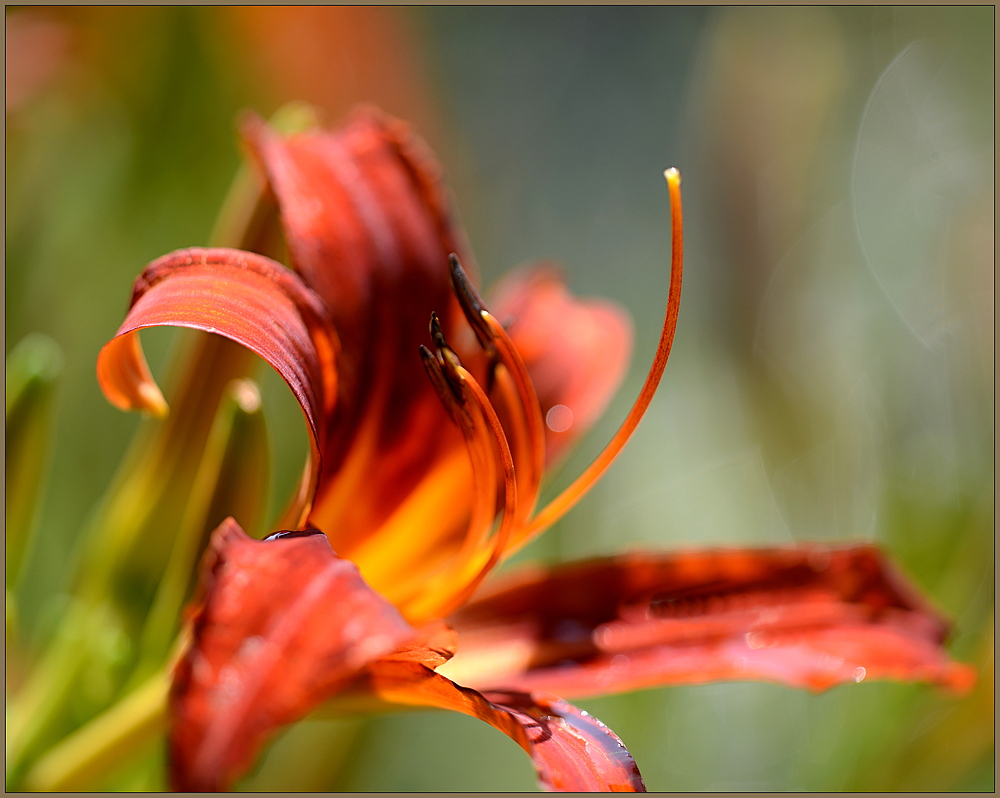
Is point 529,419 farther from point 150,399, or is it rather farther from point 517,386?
point 150,399

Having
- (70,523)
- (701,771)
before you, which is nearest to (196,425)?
(70,523)

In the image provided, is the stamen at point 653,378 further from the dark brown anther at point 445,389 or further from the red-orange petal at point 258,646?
the red-orange petal at point 258,646

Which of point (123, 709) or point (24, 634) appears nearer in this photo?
point (123, 709)

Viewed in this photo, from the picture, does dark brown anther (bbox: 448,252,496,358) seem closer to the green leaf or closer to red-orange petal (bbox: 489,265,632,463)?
red-orange petal (bbox: 489,265,632,463)

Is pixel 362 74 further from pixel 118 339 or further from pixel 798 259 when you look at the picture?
pixel 118 339

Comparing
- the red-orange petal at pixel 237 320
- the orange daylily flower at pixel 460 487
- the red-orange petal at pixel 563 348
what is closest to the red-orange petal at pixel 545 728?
the orange daylily flower at pixel 460 487
